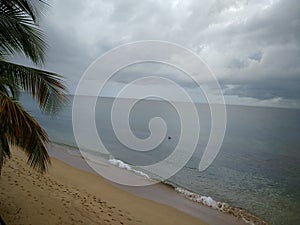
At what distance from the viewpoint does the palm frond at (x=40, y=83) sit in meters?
3.38

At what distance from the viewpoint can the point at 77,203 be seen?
6.91m

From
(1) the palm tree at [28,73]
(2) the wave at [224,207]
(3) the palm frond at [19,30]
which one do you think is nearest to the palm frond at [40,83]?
(1) the palm tree at [28,73]

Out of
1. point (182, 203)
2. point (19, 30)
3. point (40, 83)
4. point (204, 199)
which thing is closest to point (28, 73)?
point (40, 83)

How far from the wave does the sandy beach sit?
0.49m

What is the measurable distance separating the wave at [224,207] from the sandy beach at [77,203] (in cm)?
49

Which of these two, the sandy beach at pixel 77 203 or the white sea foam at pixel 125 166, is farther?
the white sea foam at pixel 125 166

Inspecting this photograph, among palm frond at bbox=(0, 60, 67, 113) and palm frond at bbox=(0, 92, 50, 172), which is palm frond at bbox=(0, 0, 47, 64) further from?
palm frond at bbox=(0, 92, 50, 172)

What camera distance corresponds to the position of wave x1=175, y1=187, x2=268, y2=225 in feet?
28.2

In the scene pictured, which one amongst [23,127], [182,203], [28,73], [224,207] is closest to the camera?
[23,127]

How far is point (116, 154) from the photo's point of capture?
18094 millimetres

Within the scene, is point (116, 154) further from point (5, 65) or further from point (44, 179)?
point (5, 65)

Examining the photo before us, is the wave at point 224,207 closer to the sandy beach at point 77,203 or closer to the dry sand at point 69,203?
the sandy beach at point 77,203

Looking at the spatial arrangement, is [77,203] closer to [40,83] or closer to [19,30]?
[40,83]

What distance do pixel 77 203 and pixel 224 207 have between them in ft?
19.7
